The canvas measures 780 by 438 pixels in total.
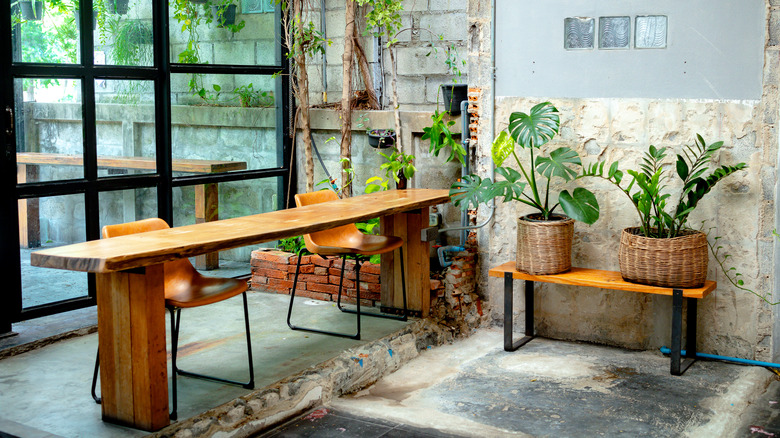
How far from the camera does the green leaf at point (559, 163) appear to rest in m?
4.90

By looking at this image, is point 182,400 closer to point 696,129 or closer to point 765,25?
point 696,129

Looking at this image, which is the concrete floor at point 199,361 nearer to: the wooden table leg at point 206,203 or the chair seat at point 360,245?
the chair seat at point 360,245

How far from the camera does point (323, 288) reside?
6.05 meters

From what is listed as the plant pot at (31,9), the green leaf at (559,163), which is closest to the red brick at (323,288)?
the green leaf at (559,163)

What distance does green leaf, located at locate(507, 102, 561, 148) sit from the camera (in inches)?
195

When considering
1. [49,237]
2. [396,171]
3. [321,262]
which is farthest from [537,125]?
[49,237]

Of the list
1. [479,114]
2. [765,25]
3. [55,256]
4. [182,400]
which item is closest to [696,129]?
[765,25]

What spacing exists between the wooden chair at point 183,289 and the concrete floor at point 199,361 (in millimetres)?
124

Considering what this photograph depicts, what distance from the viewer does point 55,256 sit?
3.36 metres

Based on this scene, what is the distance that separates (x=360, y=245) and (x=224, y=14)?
231 centimetres

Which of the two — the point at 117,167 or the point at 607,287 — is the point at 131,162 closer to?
the point at 117,167

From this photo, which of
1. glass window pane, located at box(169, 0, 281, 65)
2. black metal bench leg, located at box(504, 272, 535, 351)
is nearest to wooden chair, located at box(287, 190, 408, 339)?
black metal bench leg, located at box(504, 272, 535, 351)

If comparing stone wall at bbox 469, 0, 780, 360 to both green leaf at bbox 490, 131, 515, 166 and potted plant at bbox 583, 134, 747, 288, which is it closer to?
potted plant at bbox 583, 134, 747, 288

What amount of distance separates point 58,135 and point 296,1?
2038mm
